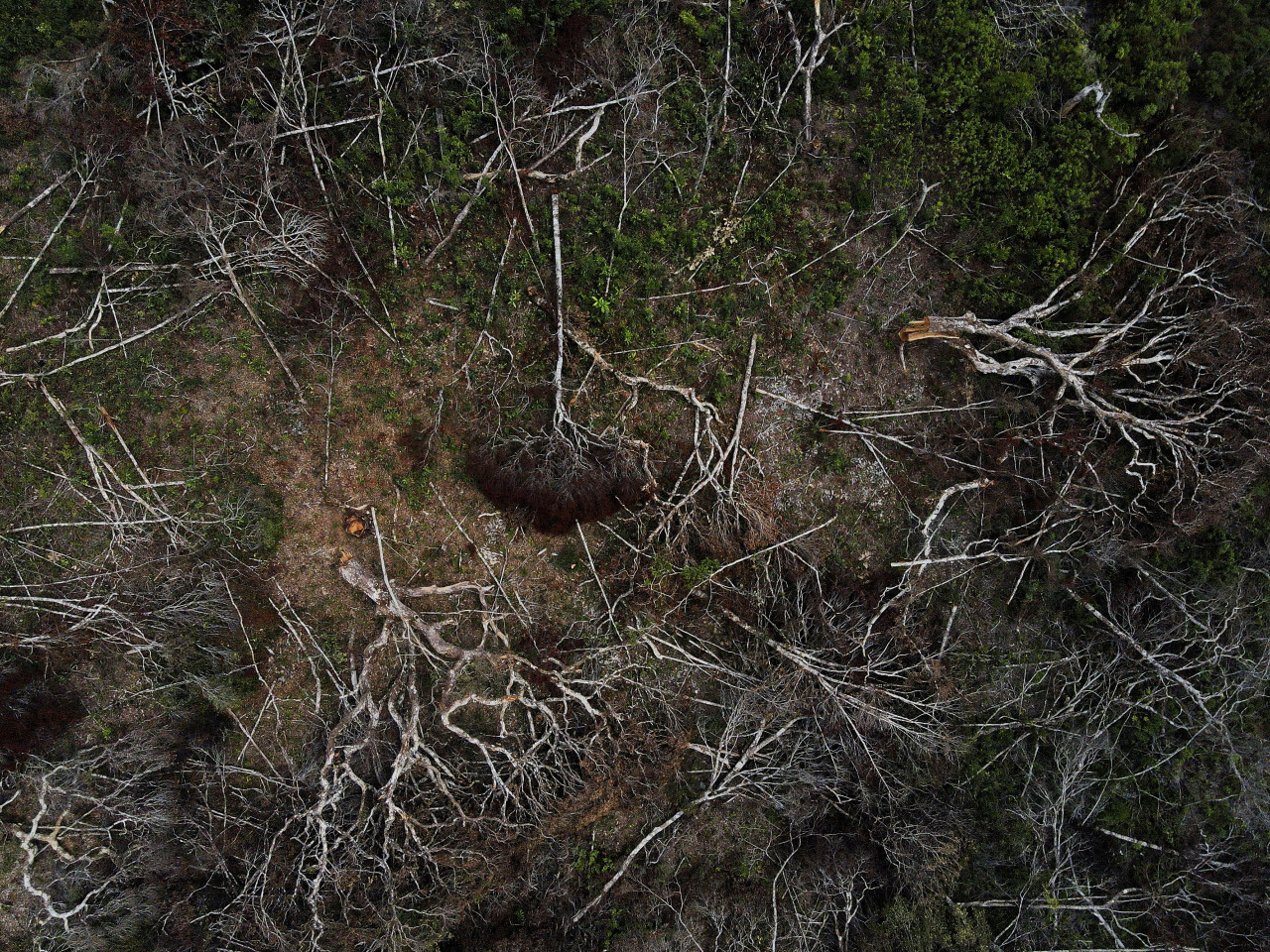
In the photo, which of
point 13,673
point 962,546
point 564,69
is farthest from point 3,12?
point 962,546

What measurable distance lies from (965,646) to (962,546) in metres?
1.28

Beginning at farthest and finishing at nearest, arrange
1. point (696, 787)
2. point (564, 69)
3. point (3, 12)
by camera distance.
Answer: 1. point (696, 787)
2. point (564, 69)
3. point (3, 12)

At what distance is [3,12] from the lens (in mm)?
6918

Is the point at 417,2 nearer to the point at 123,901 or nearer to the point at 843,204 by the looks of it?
the point at 843,204

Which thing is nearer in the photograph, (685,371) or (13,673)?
(13,673)

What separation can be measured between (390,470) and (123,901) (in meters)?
5.68

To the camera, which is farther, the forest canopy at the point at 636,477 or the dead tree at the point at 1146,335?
the dead tree at the point at 1146,335

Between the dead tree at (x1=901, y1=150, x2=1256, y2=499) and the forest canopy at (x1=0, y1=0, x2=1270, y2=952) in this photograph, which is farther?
the dead tree at (x1=901, y1=150, x2=1256, y2=499)

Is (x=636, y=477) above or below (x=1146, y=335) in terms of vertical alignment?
below

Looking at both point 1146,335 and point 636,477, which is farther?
point 1146,335

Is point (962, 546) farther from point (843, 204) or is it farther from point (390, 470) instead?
point (390, 470)

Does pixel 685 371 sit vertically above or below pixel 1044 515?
above

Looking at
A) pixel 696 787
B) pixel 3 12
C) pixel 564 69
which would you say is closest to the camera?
pixel 3 12

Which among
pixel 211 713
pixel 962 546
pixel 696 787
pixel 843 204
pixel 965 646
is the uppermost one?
pixel 843 204
